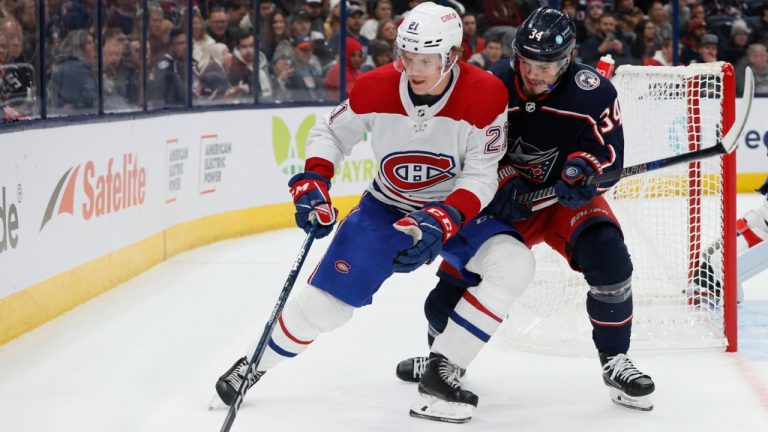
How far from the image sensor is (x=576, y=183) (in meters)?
3.20

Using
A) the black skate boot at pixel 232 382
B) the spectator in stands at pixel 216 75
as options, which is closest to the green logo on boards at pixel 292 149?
the spectator in stands at pixel 216 75

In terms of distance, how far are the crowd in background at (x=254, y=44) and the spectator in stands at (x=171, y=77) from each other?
1 centimetres

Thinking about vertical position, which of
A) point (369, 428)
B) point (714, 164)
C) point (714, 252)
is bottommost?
point (369, 428)

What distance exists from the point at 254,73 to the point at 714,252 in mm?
3970

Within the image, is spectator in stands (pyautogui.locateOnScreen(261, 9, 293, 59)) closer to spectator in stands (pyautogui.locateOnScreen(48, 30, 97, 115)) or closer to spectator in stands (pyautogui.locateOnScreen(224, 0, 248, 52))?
spectator in stands (pyautogui.locateOnScreen(224, 0, 248, 52))

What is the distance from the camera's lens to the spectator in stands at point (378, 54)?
834cm

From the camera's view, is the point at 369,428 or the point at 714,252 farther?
the point at 714,252

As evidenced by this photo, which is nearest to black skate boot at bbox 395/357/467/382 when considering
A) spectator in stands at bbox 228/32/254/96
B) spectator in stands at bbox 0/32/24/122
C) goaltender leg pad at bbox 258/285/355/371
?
goaltender leg pad at bbox 258/285/355/371

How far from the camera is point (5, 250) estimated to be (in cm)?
409

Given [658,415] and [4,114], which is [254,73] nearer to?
[4,114]

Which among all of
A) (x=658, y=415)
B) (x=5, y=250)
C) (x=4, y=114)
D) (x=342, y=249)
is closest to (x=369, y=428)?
(x=342, y=249)

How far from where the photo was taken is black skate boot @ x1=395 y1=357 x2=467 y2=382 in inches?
143

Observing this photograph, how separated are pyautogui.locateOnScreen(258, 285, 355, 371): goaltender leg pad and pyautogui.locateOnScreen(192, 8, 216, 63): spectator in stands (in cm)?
402

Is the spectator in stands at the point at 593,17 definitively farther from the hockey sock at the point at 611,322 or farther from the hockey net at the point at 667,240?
the hockey sock at the point at 611,322
